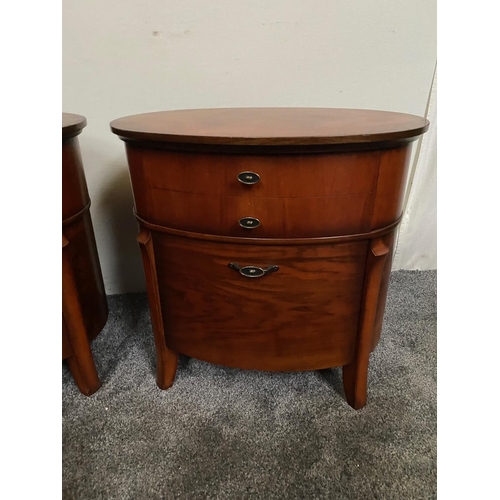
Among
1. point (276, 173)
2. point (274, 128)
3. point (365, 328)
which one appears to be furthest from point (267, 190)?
point (365, 328)

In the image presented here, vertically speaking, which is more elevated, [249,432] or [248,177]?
[248,177]

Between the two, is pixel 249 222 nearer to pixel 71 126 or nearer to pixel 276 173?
pixel 276 173

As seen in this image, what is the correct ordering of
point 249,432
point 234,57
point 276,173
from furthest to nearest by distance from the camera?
1. point 234,57
2. point 249,432
3. point 276,173

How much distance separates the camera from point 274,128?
0.88m

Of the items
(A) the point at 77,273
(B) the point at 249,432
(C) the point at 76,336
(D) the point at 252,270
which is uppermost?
(D) the point at 252,270

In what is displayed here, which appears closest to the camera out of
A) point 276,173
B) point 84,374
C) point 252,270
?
point 276,173

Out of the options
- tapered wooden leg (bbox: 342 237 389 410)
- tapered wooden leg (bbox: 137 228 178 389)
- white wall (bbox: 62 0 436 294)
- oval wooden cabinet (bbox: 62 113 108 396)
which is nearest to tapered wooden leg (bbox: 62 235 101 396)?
oval wooden cabinet (bbox: 62 113 108 396)

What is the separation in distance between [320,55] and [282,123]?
1.90ft

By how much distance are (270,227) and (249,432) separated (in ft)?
1.86

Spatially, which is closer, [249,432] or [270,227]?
[270,227]

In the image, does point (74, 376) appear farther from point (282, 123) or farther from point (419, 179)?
point (419, 179)

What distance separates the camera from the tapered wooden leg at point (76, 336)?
1035 millimetres

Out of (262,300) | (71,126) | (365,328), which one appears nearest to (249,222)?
(262,300)

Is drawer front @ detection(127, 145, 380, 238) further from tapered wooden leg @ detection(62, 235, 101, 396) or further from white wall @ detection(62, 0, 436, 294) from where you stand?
white wall @ detection(62, 0, 436, 294)
